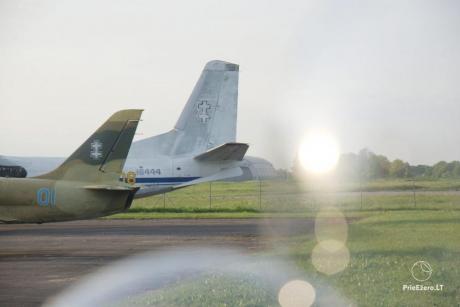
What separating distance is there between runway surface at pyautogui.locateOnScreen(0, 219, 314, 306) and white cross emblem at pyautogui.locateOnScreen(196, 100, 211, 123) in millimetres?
5360

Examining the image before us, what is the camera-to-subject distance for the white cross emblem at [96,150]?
792 inches

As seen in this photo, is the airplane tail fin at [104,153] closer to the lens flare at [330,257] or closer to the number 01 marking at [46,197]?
the number 01 marking at [46,197]

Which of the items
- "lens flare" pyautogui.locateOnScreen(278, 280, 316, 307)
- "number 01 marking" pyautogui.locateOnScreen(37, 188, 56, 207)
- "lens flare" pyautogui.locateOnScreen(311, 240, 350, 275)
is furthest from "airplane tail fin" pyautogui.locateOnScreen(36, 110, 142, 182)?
"lens flare" pyautogui.locateOnScreen(278, 280, 316, 307)

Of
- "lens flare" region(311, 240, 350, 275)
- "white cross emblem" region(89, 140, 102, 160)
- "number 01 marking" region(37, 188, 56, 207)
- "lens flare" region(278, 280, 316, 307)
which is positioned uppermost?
"white cross emblem" region(89, 140, 102, 160)

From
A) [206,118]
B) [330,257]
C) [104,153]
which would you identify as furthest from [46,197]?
[206,118]

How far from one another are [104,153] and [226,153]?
36.5 feet

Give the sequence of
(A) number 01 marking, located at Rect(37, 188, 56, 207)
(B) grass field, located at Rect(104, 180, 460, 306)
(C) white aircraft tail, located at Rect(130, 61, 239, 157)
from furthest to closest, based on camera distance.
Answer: (C) white aircraft tail, located at Rect(130, 61, 239, 157), (A) number 01 marking, located at Rect(37, 188, 56, 207), (B) grass field, located at Rect(104, 180, 460, 306)

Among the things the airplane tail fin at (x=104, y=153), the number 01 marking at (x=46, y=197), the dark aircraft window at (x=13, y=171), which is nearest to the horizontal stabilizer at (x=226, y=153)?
the dark aircraft window at (x=13, y=171)

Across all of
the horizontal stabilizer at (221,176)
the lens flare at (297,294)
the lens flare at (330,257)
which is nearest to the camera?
the lens flare at (297,294)

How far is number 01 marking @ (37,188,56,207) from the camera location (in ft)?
65.8

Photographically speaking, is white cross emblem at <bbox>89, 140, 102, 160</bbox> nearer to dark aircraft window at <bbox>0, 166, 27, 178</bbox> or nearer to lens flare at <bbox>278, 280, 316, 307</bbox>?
lens flare at <bbox>278, 280, 316, 307</bbox>

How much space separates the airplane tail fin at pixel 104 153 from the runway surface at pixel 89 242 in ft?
8.02

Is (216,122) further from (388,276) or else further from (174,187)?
(388,276)

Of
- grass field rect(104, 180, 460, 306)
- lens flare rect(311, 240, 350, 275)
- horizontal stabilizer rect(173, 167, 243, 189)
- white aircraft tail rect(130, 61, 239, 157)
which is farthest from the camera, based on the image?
white aircraft tail rect(130, 61, 239, 157)
